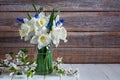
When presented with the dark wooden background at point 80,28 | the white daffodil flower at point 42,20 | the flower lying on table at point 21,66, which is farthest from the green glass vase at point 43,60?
the dark wooden background at point 80,28

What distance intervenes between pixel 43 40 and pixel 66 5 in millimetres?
957

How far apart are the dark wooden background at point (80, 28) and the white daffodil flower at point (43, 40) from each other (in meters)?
0.89

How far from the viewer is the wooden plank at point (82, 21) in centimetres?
212

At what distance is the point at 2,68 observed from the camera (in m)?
1.37

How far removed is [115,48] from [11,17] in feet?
3.04

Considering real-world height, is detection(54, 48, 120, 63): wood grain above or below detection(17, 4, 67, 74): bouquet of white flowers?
below

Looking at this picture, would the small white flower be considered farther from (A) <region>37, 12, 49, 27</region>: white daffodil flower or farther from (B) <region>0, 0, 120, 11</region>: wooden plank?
(B) <region>0, 0, 120, 11</region>: wooden plank

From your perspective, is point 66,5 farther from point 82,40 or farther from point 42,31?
point 42,31

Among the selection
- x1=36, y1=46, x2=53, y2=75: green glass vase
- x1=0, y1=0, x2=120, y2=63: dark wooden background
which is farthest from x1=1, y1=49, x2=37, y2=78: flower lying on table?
x1=0, y1=0, x2=120, y2=63: dark wooden background

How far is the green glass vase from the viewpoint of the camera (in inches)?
50.4

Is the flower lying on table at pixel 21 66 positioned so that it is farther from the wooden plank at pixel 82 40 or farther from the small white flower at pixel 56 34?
the wooden plank at pixel 82 40

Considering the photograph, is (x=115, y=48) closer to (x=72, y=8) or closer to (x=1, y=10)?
(x=72, y=8)

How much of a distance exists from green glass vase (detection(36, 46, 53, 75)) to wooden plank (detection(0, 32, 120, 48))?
2.86 ft

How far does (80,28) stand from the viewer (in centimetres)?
215
